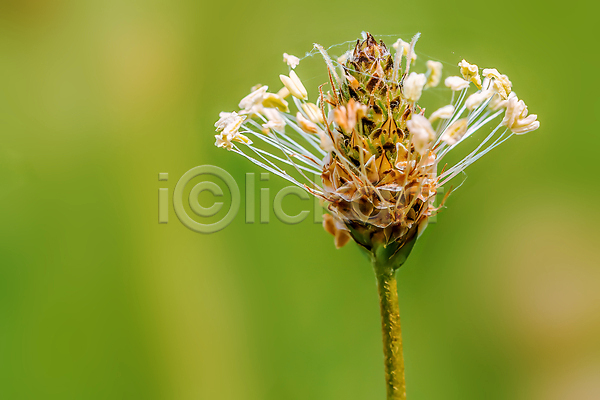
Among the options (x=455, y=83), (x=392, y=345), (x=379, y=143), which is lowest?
(x=392, y=345)

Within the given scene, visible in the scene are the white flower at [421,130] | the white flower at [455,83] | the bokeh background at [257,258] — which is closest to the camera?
the white flower at [421,130]

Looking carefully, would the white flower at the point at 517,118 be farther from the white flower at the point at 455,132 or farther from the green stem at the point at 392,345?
the green stem at the point at 392,345

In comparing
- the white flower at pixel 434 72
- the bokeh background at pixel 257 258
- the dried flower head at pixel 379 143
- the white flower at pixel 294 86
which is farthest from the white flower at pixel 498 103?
the bokeh background at pixel 257 258

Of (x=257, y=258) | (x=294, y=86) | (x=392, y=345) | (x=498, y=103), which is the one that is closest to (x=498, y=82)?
(x=498, y=103)

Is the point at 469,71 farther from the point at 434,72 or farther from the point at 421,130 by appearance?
the point at 421,130

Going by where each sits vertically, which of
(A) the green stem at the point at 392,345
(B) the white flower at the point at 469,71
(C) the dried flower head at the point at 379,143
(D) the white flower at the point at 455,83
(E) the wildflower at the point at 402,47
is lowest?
(A) the green stem at the point at 392,345

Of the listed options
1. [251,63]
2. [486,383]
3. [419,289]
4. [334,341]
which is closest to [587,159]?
[419,289]
